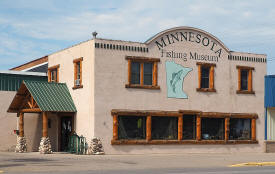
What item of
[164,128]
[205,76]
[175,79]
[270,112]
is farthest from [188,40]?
[270,112]

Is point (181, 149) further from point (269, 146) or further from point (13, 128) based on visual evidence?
point (13, 128)

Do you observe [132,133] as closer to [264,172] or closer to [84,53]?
[84,53]

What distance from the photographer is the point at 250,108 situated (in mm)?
36406

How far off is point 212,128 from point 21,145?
1254cm

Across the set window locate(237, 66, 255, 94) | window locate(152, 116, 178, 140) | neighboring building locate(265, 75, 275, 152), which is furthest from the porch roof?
neighboring building locate(265, 75, 275, 152)

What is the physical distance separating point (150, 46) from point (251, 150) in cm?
1051

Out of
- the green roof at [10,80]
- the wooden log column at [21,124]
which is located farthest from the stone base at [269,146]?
the green roof at [10,80]

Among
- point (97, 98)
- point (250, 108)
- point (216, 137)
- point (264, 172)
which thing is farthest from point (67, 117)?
point (264, 172)

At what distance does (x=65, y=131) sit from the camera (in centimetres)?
3422

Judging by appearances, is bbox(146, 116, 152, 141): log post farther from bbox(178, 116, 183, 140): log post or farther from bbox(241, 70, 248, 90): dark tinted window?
bbox(241, 70, 248, 90): dark tinted window

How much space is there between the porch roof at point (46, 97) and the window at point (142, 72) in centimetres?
408

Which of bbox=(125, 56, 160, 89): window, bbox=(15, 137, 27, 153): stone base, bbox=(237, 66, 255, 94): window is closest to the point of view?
bbox=(125, 56, 160, 89): window

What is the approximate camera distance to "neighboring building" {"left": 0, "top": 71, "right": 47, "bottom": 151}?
1357 inches

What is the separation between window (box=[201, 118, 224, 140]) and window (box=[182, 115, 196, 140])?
70 centimetres
